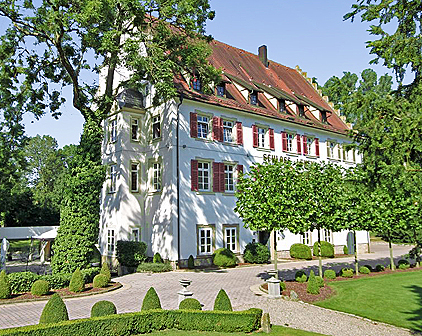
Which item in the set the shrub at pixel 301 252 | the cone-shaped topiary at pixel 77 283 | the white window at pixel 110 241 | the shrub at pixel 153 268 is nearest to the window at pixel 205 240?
the shrub at pixel 153 268

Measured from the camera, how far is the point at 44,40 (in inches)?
688

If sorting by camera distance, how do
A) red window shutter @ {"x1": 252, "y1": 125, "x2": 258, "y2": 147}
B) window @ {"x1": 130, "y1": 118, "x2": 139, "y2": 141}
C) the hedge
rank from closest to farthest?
the hedge → window @ {"x1": 130, "y1": 118, "x2": 139, "y2": 141} → red window shutter @ {"x1": 252, "y1": 125, "x2": 258, "y2": 147}

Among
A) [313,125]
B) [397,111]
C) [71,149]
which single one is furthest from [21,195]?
[397,111]

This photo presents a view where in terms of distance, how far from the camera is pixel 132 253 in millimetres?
21375

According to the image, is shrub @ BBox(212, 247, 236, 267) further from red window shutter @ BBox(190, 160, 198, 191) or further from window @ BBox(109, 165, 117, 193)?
window @ BBox(109, 165, 117, 193)

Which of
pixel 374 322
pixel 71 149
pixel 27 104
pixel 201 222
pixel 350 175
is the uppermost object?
pixel 27 104

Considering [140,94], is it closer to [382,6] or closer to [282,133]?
[282,133]

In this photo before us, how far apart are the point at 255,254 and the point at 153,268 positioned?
6976 mm

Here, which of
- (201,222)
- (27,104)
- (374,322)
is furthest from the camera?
(201,222)

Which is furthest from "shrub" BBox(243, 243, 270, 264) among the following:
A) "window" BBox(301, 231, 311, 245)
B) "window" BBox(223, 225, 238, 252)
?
"window" BBox(301, 231, 311, 245)

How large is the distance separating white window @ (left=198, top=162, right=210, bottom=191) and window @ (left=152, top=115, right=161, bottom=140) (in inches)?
129

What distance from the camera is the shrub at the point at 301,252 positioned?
26312 millimetres

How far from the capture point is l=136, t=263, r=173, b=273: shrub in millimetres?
20203

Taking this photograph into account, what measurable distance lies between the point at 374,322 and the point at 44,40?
17888mm
